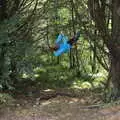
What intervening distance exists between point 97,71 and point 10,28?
390cm

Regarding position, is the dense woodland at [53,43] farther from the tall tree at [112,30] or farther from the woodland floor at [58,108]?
the woodland floor at [58,108]

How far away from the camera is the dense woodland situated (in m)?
6.41

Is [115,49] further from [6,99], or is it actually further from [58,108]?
[6,99]

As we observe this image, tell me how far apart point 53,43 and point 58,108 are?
9.20ft

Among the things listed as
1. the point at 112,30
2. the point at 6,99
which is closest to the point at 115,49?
the point at 112,30

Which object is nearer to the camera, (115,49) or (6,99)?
(115,49)

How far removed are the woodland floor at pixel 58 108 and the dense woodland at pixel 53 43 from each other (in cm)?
37

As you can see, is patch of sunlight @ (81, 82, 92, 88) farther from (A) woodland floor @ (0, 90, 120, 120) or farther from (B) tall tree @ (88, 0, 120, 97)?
(B) tall tree @ (88, 0, 120, 97)

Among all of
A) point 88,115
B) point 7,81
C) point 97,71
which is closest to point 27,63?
point 7,81

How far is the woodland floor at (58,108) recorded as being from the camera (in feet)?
18.7

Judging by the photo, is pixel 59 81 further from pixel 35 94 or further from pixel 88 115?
pixel 88 115

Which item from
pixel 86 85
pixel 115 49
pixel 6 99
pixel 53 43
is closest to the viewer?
pixel 115 49

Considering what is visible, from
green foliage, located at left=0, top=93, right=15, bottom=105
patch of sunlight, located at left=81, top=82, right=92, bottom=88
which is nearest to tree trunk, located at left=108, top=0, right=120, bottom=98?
green foliage, located at left=0, top=93, right=15, bottom=105

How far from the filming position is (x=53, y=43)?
8836 millimetres
